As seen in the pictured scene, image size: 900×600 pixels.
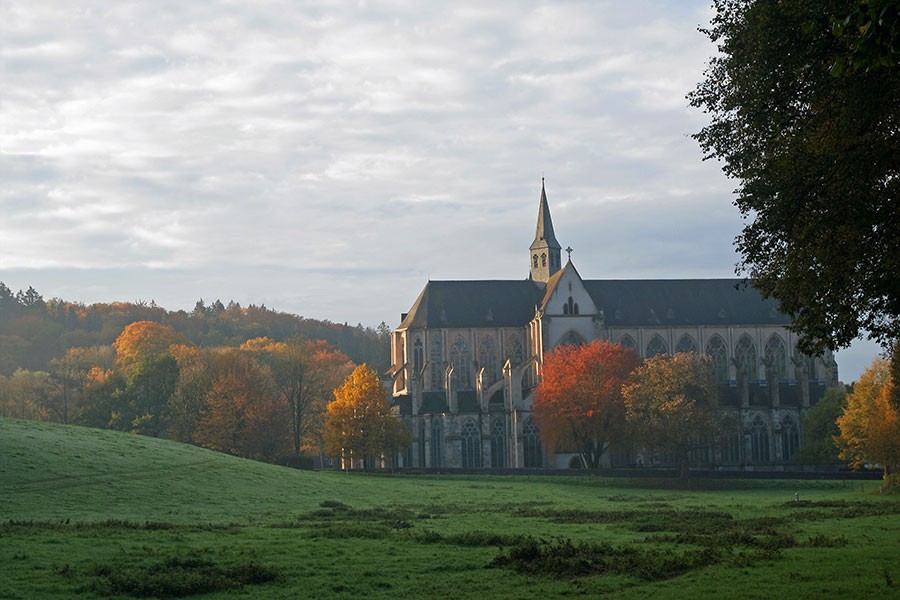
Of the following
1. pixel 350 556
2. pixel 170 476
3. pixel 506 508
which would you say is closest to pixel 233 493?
pixel 170 476

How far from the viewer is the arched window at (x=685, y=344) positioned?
102000 mm

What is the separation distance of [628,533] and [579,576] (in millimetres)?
10833

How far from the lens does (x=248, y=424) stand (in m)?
83.0

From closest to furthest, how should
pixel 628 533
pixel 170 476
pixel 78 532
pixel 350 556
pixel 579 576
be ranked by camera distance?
pixel 579 576 → pixel 350 556 → pixel 78 532 → pixel 628 533 → pixel 170 476

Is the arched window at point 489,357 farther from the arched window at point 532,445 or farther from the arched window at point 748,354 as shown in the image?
the arched window at point 748,354

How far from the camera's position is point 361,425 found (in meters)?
81.5

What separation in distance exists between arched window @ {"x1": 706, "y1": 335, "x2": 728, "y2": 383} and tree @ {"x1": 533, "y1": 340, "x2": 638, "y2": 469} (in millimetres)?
19033

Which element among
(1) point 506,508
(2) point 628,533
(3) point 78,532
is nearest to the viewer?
(3) point 78,532

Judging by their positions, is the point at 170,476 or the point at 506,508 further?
the point at 170,476

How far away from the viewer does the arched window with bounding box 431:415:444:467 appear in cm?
9212

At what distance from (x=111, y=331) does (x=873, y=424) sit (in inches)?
5523

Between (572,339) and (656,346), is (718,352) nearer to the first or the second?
(656,346)

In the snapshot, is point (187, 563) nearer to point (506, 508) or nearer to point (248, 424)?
point (506, 508)

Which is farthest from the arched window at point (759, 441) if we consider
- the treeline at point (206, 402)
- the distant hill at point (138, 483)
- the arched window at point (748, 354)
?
the distant hill at point (138, 483)
